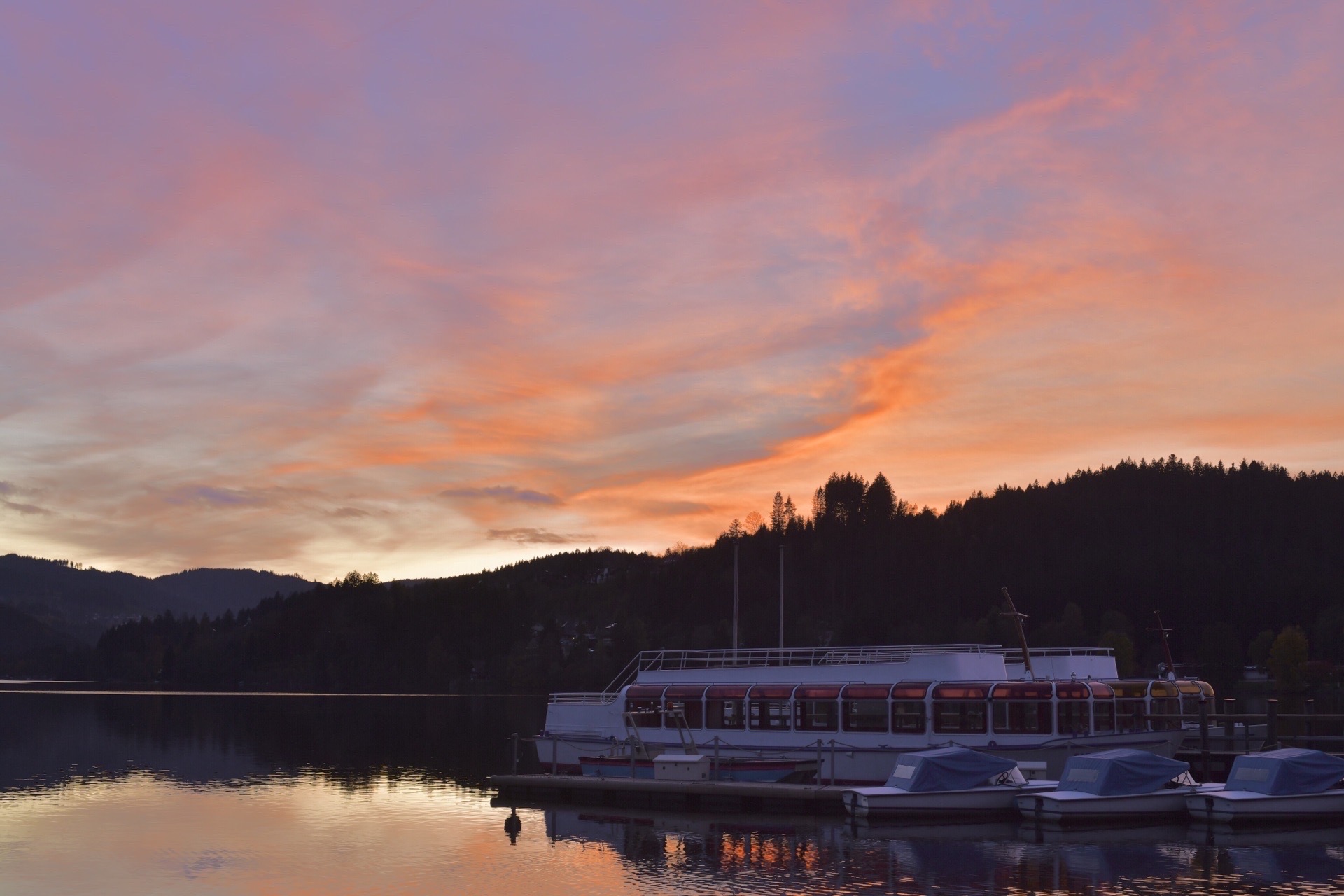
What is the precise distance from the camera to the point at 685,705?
65.2 m

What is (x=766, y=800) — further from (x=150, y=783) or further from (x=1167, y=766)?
(x=150, y=783)

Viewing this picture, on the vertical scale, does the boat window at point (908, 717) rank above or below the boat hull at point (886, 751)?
above

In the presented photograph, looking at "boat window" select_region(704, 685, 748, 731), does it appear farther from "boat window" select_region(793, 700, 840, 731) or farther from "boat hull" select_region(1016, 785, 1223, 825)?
"boat hull" select_region(1016, 785, 1223, 825)

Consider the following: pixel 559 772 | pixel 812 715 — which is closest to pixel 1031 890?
pixel 812 715

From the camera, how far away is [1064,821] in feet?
157

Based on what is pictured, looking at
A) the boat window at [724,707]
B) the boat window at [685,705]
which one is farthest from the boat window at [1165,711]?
the boat window at [685,705]

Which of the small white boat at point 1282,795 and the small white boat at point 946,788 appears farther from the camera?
the small white boat at point 946,788

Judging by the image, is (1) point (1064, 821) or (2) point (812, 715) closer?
(1) point (1064, 821)

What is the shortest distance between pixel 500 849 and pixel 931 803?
1744 centimetres

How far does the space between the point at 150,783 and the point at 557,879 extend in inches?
1782

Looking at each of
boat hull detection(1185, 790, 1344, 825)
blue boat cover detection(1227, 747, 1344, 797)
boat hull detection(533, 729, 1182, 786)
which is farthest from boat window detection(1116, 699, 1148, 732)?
boat hull detection(1185, 790, 1344, 825)

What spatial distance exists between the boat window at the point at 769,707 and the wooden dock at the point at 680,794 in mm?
5393

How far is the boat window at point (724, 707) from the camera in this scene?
63.4 m

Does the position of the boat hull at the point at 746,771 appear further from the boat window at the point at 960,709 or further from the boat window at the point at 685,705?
the boat window at the point at 960,709
